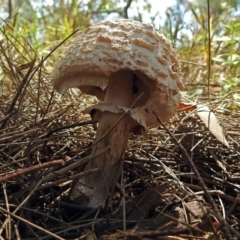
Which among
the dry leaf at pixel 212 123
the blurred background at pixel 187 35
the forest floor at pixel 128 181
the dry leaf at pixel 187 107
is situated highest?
the blurred background at pixel 187 35

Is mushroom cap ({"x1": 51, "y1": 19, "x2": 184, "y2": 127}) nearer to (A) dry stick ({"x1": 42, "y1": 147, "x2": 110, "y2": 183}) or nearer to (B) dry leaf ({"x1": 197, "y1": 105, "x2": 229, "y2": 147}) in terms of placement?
(A) dry stick ({"x1": 42, "y1": 147, "x2": 110, "y2": 183})

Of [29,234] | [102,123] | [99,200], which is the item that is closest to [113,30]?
[102,123]

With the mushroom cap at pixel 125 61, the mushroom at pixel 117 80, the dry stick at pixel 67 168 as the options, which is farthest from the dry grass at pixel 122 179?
the mushroom cap at pixel 125 61

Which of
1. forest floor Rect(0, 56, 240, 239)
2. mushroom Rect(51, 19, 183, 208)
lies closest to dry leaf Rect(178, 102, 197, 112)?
forest floor Rect(0, 56, 240, 239)

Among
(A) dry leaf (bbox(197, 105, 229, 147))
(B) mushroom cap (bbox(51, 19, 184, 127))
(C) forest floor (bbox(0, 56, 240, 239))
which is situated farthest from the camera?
(A) dry leaf (bbox(197, 105, 229, 147))

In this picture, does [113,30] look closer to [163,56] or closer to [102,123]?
[163,56]

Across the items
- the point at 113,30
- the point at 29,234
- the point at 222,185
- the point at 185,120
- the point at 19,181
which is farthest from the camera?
the point at 185,120

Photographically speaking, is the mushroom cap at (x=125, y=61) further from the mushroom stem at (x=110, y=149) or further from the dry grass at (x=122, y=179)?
the dry grass at (x=122, y=179)
